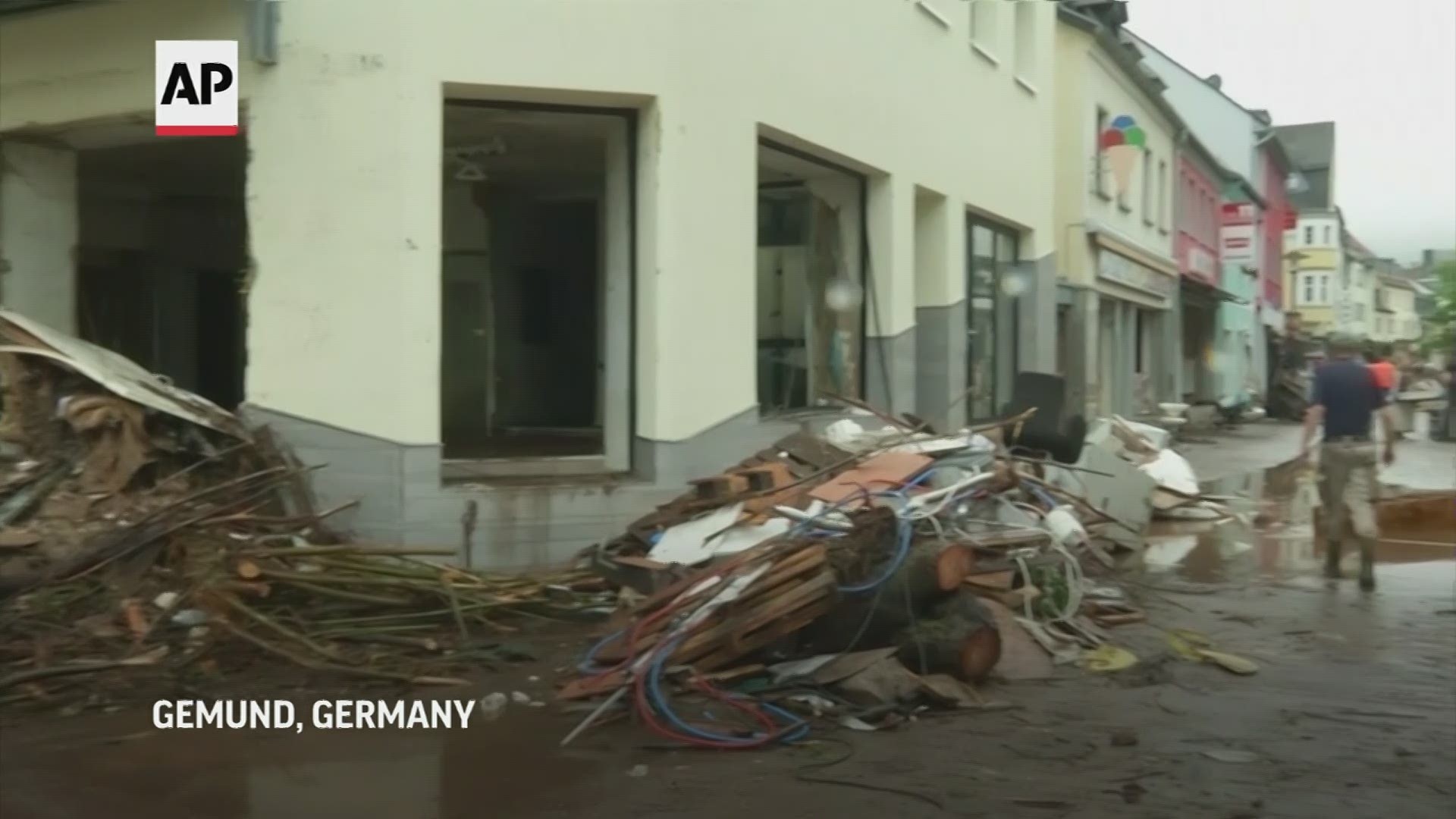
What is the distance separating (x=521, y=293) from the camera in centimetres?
1425

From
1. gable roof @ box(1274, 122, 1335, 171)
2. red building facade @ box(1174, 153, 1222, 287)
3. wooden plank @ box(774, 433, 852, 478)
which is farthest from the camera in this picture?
gable roof @ box(1274, 122, 1335, 171)

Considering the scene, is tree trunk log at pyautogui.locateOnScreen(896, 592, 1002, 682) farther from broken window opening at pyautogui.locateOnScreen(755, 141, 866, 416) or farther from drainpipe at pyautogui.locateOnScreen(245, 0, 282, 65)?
drainpipe at pyautogui.locateOnScreen(245, 0, 282, 65)

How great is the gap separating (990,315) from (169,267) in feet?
32.0

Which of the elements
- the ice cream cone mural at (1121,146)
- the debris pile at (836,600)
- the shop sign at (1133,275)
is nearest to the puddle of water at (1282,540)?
the debris pile at (836,600)

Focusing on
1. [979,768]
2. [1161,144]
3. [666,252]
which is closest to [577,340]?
[666,252]

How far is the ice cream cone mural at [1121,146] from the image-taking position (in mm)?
24375

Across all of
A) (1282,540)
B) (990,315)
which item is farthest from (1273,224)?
(1282,540)

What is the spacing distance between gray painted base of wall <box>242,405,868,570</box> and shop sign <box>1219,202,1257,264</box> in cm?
3221

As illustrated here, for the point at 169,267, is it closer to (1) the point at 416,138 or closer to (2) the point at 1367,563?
(1) the point at 416,138

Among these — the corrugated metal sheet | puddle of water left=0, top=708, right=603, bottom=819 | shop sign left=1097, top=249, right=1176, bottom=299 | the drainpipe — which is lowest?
puddle of water left=0, top=708, right=603, bottom=819

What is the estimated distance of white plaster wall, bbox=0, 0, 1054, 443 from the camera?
29.5ft

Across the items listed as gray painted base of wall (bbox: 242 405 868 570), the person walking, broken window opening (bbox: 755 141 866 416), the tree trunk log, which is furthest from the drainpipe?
the person walking

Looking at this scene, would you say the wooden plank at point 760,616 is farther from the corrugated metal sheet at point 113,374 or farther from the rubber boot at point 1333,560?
the rubber boot at point 1333,560

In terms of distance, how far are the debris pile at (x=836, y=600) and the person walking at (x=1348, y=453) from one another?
2.24 meters
